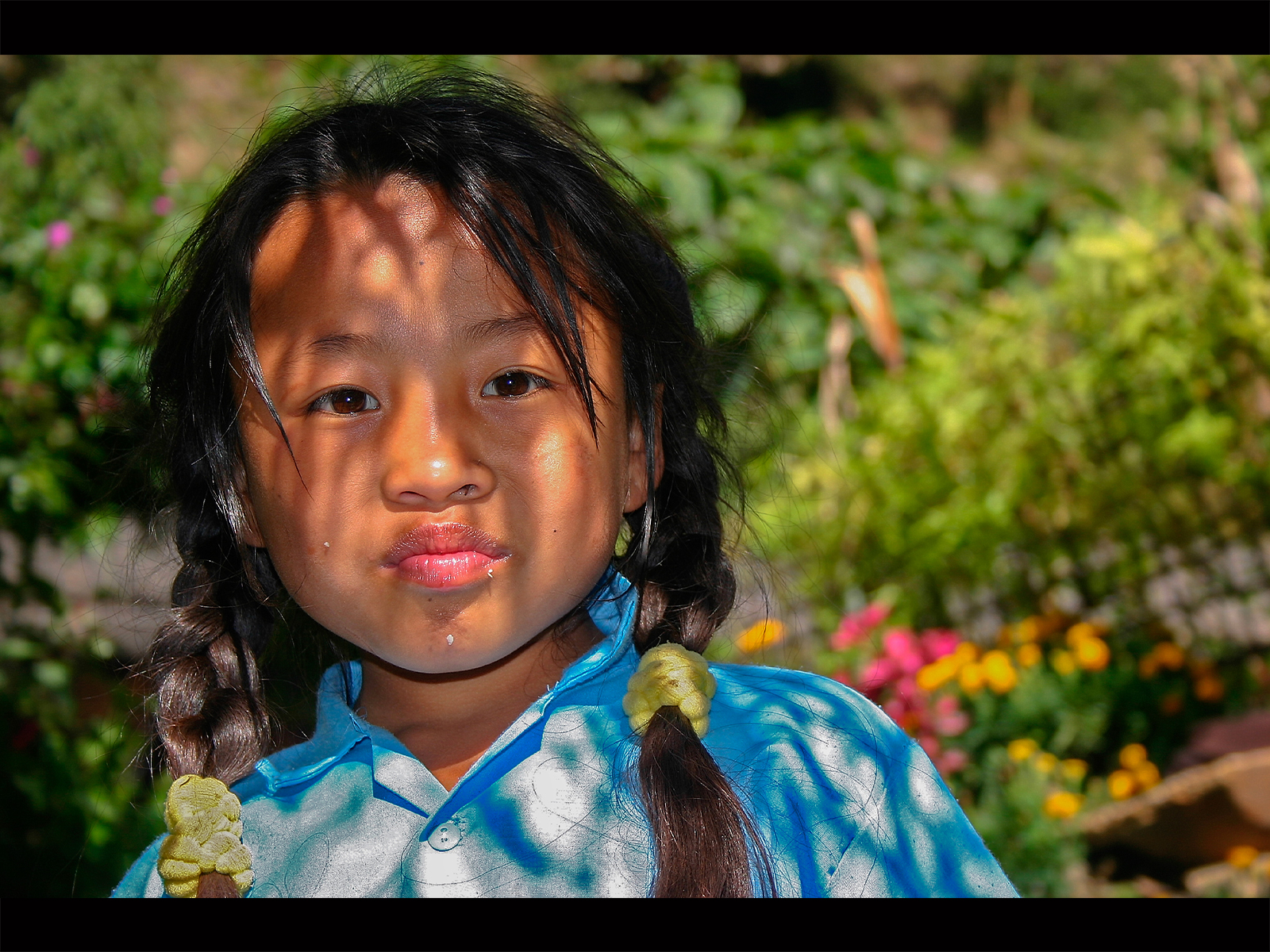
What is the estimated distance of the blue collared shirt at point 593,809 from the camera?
1.31 meters

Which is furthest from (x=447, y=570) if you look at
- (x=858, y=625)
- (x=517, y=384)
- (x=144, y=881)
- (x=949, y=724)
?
(x=858, y=625)

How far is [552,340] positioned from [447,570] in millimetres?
303

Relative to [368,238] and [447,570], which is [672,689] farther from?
[368,238]

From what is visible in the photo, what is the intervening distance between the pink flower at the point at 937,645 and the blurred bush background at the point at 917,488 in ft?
0.06

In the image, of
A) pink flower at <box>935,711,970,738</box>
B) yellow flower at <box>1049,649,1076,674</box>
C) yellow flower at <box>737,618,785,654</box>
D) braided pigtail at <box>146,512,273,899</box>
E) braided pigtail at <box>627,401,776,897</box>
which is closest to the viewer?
braided pigtail at <box>627,401,776,897</box>

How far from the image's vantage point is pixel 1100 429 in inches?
144

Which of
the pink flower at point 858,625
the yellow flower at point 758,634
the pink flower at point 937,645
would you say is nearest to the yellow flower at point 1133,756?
the pink flower at point 937,645

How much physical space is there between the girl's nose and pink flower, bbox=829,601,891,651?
8.01ft

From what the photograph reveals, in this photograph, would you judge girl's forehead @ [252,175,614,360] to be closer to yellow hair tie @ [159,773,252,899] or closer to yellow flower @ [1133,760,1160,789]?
yellow hair tie @ [159,773,252,899]

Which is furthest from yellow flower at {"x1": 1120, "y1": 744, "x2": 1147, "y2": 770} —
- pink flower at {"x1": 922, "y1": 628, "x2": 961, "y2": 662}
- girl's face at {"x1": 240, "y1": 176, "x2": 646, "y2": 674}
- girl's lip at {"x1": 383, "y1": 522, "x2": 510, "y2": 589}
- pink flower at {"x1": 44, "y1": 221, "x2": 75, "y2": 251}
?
pink flower at {"x1": 44, "y1": 221, "x2": 75, "y2": 251}

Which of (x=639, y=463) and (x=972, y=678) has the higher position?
(x=639, y=463)

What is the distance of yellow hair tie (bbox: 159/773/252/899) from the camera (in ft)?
4.52

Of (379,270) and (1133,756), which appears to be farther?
(1133,756)

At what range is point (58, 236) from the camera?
3109 mm
